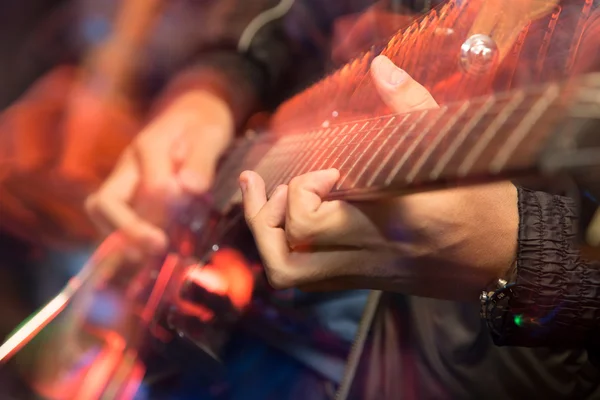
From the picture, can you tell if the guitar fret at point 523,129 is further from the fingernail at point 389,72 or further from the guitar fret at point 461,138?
the fingernail at point 389,72

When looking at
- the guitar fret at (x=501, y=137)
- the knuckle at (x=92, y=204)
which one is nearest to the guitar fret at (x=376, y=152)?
the guitar fret at (x=501, y=137)

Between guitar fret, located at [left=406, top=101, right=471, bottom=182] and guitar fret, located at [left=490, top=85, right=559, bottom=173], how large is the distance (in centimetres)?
5

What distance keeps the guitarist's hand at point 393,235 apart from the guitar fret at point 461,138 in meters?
0.08

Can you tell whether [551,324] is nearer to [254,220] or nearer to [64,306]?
[254,220]

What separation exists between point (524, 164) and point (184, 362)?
520 mm

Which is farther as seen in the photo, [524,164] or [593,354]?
[593,354]

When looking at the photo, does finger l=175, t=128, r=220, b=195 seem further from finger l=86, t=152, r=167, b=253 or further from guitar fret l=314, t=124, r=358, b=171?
guitar fret l=314, t=124, r=358, b=171

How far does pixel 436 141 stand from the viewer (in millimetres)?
313

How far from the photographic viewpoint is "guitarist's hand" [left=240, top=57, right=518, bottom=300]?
393 millimetres

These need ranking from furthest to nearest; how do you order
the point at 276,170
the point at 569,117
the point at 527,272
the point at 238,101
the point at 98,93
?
the point at 98,93, the point at 238,101, the point at 276,170, the point at 527,272, the point at 569,117

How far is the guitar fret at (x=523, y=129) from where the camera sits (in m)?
0.26

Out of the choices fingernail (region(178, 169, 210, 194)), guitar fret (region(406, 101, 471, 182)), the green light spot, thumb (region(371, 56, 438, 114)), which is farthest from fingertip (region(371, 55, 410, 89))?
fingernail (region(178, 169, 210, 194))

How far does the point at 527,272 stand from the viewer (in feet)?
1.34

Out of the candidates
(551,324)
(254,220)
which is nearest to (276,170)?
(254,220)
